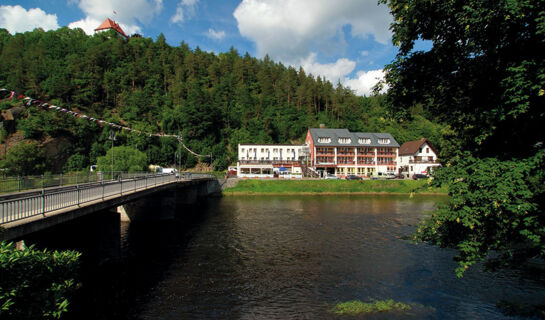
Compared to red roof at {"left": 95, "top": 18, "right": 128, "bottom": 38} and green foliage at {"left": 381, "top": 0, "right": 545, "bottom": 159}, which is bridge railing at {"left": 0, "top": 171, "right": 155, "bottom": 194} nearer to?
green foliage at {"left": 381, "top": 0, "right": 545, "bottom": 159}

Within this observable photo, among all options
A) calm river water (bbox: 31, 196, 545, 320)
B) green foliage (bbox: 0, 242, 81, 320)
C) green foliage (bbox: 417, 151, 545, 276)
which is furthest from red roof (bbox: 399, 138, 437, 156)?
green foliage (bbox: 0, 242, 81, 320)

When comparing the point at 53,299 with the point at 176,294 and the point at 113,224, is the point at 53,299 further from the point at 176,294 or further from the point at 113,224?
the point at 113,224

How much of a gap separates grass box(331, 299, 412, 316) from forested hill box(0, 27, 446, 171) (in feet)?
203

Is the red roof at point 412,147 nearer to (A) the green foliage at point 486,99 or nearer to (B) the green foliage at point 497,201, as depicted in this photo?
(A) the green foliage at point 486,99

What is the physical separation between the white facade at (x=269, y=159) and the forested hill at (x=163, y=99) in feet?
23.5

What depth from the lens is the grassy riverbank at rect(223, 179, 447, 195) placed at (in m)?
66.5

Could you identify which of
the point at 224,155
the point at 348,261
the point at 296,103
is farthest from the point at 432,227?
the point at 296,103

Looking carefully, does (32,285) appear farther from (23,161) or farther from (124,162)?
(23,161)

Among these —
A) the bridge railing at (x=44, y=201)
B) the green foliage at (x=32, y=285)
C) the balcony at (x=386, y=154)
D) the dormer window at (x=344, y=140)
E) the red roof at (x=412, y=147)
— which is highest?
the dormer window at (x=344, y=140)

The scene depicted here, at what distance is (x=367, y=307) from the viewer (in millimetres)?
15102

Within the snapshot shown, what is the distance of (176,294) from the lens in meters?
16.9

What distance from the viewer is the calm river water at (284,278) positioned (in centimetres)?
1523

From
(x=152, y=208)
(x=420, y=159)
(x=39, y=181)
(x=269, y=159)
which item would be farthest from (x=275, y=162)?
(x=39, y=181)

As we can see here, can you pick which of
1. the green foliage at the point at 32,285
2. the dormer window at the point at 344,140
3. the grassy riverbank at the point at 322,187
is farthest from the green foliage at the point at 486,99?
the dormer window at the point at 344,140
